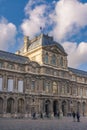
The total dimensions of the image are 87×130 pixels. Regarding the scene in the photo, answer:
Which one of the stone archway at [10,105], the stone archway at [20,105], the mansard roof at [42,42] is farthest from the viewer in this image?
the mansard roof at [42,42]

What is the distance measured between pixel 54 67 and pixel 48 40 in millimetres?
8786

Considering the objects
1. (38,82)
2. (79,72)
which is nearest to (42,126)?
(38,82)

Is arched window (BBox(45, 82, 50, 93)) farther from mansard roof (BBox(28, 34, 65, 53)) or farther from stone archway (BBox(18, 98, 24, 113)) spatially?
mansard roof (BBox(28, 34, 65, 53))

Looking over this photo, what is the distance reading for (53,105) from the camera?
65562mm

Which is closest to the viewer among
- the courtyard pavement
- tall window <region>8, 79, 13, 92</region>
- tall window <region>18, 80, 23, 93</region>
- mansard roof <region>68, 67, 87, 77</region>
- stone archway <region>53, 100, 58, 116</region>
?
the courtyard pavement

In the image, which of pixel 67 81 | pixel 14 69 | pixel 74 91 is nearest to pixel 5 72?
pixel 14 69

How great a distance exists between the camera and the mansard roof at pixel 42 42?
6687 cm

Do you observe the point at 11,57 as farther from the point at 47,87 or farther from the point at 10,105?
the point at 47,87

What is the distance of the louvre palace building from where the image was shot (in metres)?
56.4

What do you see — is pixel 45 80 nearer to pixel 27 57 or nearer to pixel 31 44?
pixel 27 57

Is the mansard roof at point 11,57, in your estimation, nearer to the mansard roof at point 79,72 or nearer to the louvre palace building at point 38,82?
the louvre palace building at point 38,82

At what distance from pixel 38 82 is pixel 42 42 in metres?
12.1

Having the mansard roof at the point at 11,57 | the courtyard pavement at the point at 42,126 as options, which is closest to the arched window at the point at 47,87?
the mansard roof at the point at 11,57

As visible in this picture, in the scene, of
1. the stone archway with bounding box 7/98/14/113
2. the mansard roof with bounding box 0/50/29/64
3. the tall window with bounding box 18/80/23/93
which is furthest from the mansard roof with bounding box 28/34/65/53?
the stone archway with bounding box 7/98/14/113
